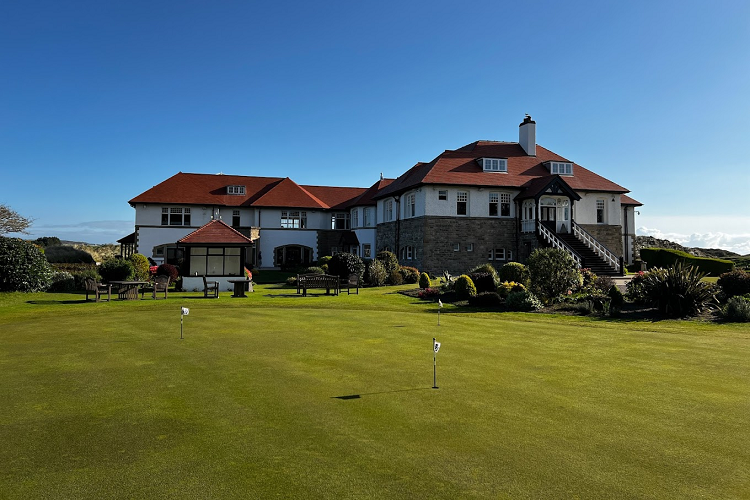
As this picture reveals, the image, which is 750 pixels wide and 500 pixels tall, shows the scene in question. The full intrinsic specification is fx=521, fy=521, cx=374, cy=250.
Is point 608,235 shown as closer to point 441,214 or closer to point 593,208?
point 593,208

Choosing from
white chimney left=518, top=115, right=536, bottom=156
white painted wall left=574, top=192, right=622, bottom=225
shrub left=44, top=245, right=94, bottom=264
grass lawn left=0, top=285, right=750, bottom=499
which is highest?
white chimney left=518, top=115, right=536, bottom=156

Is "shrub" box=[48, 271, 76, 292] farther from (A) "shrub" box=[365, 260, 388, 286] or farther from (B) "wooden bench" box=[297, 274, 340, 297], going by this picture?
(A) "shrub" box=[365, 260, 388, 286]

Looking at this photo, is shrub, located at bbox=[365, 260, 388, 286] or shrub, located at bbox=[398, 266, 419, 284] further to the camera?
shrub, located at bbox=[398, 266, 419, 284]

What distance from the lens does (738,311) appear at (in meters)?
17.8

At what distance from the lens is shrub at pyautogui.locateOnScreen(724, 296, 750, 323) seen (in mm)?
17691

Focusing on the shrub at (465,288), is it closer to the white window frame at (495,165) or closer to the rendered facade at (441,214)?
the rendered facade at (441,214)

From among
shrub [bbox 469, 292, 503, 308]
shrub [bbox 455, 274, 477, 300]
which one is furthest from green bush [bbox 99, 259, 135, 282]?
→ shrub [bbox 469, 292, 503, 308]

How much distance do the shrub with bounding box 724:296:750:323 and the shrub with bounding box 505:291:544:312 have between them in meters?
6.51

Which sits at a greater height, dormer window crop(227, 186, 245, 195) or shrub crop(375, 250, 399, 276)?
dormer window crop(227, 186, 245, 195)

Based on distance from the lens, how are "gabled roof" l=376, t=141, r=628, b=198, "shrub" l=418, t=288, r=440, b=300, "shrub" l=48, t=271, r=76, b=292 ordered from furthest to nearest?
"gabled roof" l=376, t=141, r=628, b=198, "shrub" l=48, t=271, r=76, b=292, "shrub" l=418, t=288, r=440, b=300

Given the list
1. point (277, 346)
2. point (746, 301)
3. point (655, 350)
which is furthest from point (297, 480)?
point (746, 301)

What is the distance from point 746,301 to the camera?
730 inches

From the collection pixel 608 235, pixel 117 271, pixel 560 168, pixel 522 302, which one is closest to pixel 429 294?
pixel 522 302

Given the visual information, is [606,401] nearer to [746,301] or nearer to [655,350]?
[655,350]
